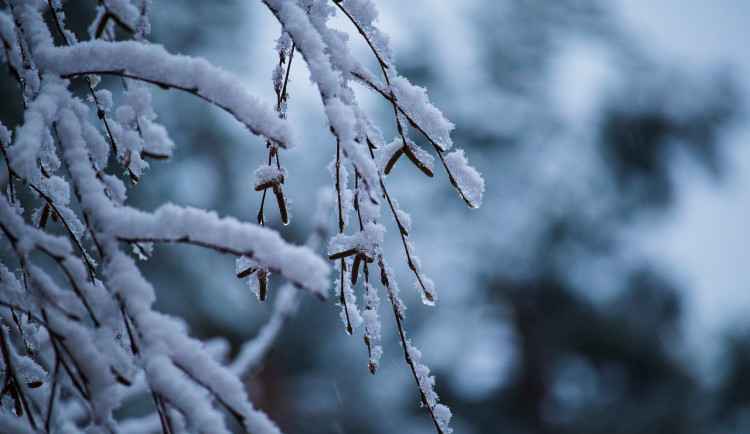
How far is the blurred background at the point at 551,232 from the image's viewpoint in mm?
7895

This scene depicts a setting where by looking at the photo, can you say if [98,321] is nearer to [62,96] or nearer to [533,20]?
[62,96]

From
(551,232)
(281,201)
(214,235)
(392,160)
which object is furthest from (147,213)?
(551,232)

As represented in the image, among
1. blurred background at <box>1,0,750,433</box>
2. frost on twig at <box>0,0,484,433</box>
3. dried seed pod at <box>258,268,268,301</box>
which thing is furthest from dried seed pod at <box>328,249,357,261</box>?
blurred background at <box>1,0,750,433</box>

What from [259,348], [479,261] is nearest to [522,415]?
[479,261]

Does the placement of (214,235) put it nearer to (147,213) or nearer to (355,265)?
(147,213)

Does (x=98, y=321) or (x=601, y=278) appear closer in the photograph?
(x=98, y=321)

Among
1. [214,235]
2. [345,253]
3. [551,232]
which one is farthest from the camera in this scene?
[551,232]

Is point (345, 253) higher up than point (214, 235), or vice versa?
point (345, 253)

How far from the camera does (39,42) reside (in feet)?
2.35

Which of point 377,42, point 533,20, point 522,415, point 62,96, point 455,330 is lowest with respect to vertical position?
point 62,96

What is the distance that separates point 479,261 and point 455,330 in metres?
1.10

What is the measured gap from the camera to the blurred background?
7.89 m

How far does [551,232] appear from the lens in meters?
8.25

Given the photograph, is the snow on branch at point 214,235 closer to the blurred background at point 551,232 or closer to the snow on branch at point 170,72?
the snow on branch at point 170,72
